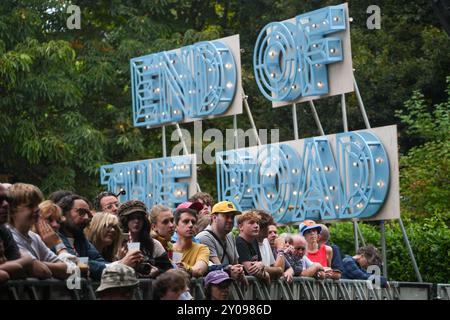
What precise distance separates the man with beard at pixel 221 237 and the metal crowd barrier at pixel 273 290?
32 centimetres

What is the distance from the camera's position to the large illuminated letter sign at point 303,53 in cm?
1983

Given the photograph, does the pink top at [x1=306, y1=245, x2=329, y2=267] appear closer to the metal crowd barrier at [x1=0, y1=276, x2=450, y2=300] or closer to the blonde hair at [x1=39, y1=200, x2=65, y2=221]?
the metal crowd barrier at [x1=0, y1=276, x2=450, y2=300]

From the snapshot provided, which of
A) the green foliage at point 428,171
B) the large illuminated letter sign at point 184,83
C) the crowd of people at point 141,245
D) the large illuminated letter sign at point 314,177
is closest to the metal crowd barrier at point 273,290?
the crowd of people at point 141,245

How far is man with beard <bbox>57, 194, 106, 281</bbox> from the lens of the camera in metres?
10.2

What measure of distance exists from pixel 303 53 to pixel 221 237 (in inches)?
347

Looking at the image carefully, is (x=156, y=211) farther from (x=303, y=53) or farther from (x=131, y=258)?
(x=303, y=53)

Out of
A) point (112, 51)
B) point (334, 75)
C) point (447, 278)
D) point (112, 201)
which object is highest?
point (112, 51)

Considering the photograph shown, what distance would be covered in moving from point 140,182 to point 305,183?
5.57 meters

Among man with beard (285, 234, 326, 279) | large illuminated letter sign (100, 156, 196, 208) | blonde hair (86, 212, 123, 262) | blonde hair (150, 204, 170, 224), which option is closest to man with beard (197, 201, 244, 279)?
blonde hair (150, 204, 170, 224)

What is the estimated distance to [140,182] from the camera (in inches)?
993

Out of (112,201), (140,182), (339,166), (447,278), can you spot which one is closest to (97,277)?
(112,201)

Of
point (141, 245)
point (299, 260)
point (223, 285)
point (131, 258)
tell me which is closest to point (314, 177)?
point (299, 260)
